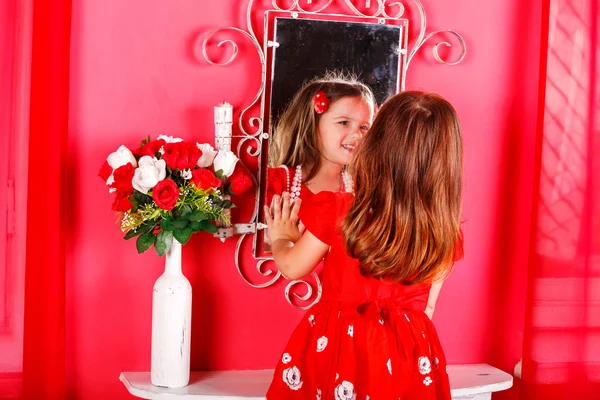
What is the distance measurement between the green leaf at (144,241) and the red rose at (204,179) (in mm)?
192

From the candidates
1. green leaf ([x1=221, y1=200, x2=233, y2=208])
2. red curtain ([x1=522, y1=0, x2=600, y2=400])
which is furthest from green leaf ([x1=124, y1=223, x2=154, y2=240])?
red curtain ([x1=522, y1=0, x2=600, y2=400])

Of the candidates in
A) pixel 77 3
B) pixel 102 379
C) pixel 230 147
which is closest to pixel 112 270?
pixel 102 379

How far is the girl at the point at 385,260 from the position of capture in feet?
6.49

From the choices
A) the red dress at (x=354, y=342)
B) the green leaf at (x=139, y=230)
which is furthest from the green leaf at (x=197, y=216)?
the red dress at (x=354, y=342)

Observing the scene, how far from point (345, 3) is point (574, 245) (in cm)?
97

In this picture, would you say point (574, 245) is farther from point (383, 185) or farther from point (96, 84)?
point (96, 84)

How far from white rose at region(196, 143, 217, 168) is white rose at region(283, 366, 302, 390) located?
63 centimetres

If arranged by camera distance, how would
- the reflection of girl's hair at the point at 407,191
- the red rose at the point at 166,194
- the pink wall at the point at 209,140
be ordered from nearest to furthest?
the reflection of girl's hair at the point at 407,191 < the red rose at the point at 166,194 < the pink wall at the point at 209,140

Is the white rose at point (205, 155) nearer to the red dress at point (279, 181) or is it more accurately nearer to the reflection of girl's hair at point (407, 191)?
the red dress at point (279, 181)

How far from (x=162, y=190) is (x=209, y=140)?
1.03 feet

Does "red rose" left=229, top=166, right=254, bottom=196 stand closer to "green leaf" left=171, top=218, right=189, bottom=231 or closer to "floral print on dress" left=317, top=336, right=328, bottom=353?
"green leaf" left=171, top=218, right=189, bottom=231

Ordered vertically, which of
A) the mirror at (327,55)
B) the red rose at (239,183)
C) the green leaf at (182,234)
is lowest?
the green leaf at (182,234)

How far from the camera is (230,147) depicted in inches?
97.0

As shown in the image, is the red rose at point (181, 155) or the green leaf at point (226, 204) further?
the green leaf at point (226, 204)
